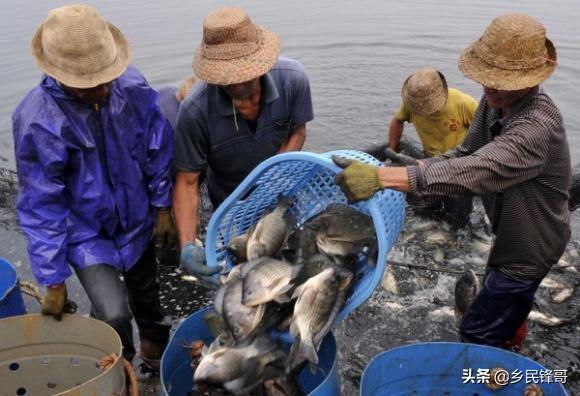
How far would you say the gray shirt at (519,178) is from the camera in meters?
3.03

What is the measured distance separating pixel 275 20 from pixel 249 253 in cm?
1542

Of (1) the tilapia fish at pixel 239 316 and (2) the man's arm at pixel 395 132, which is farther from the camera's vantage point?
(2) the man's arm at pixel 395 132

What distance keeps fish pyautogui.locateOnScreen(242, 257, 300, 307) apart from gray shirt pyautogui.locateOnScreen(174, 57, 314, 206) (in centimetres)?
129

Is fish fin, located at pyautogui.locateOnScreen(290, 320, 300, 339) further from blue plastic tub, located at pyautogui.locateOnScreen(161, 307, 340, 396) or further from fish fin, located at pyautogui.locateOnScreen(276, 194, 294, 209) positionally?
fish fin, located at pyautogui.locateOnScreen(276, 194, 294, 209)

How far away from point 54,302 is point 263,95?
202cm

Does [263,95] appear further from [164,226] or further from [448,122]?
[448,122]

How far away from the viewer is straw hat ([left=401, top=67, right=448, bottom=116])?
643 centimetres

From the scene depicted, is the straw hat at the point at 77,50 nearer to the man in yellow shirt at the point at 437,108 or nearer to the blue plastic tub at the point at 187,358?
the blue plastic tub at the point at 187,358

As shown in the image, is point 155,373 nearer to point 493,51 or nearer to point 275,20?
point 493,51

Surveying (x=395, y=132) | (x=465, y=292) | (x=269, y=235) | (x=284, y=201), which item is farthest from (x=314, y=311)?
(x=395, y=132)

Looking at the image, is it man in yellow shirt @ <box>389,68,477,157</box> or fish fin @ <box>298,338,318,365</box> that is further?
man in yellow shirt @ <box>389,68,477,157</box>

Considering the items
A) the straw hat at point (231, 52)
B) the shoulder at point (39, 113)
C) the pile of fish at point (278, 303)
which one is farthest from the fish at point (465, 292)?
the shoulder at point (39, 113)

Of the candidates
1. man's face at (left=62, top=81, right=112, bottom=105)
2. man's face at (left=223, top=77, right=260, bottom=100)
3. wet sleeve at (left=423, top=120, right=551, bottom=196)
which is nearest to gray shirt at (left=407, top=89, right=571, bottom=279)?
wet sleeve at (left=423, top=120, right=551, bottom=196)

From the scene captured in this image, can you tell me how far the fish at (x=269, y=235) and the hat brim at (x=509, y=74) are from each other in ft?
4.62
